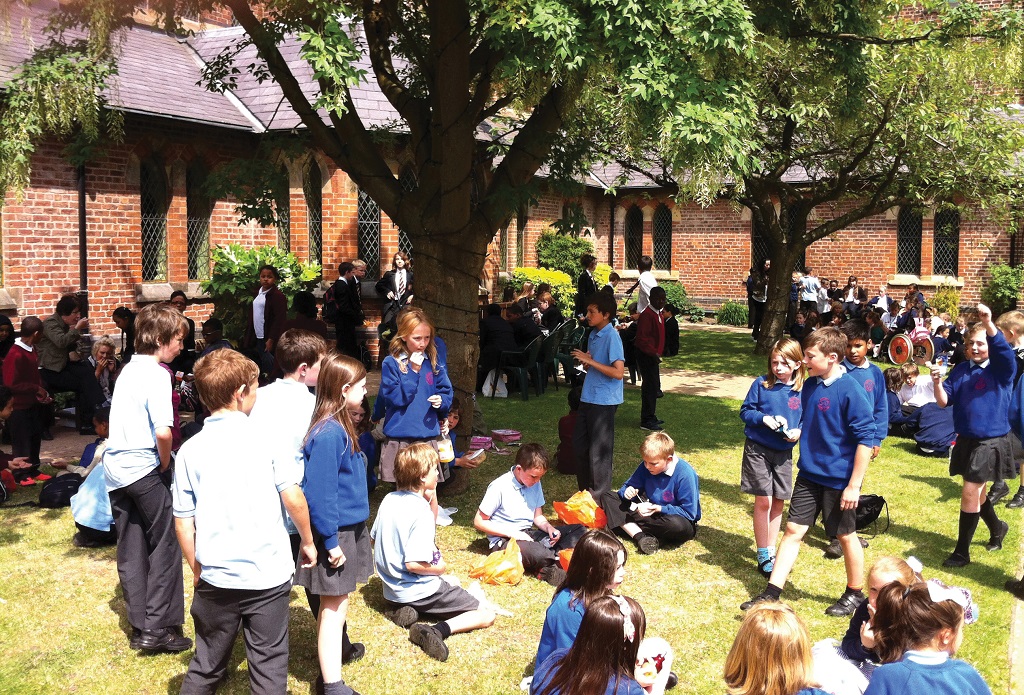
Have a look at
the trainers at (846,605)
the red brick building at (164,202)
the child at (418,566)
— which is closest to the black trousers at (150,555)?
the child at (418,566)

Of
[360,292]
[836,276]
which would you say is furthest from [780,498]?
[836,276]

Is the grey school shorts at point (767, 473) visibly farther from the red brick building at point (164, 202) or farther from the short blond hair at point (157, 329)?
the red brick building at point (164, 202)

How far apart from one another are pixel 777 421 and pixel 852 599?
1220mm

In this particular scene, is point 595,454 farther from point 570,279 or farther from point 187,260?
point 570,279

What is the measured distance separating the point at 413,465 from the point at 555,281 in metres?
17.3

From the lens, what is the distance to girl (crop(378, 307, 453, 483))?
6.80 meters

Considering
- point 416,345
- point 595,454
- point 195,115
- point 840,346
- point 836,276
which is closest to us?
point 840,346

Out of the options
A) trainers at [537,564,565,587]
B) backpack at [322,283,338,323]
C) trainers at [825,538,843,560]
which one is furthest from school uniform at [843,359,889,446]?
backpack at [322,283,338,323]

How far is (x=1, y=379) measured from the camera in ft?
30.5

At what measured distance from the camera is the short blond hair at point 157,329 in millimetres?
4910

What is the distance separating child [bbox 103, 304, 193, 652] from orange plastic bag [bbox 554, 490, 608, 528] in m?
2.74

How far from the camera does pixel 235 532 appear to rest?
12.6 feet

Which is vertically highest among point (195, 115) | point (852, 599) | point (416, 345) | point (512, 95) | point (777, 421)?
point (195, 115)

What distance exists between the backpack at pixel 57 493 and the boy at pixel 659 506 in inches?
178
